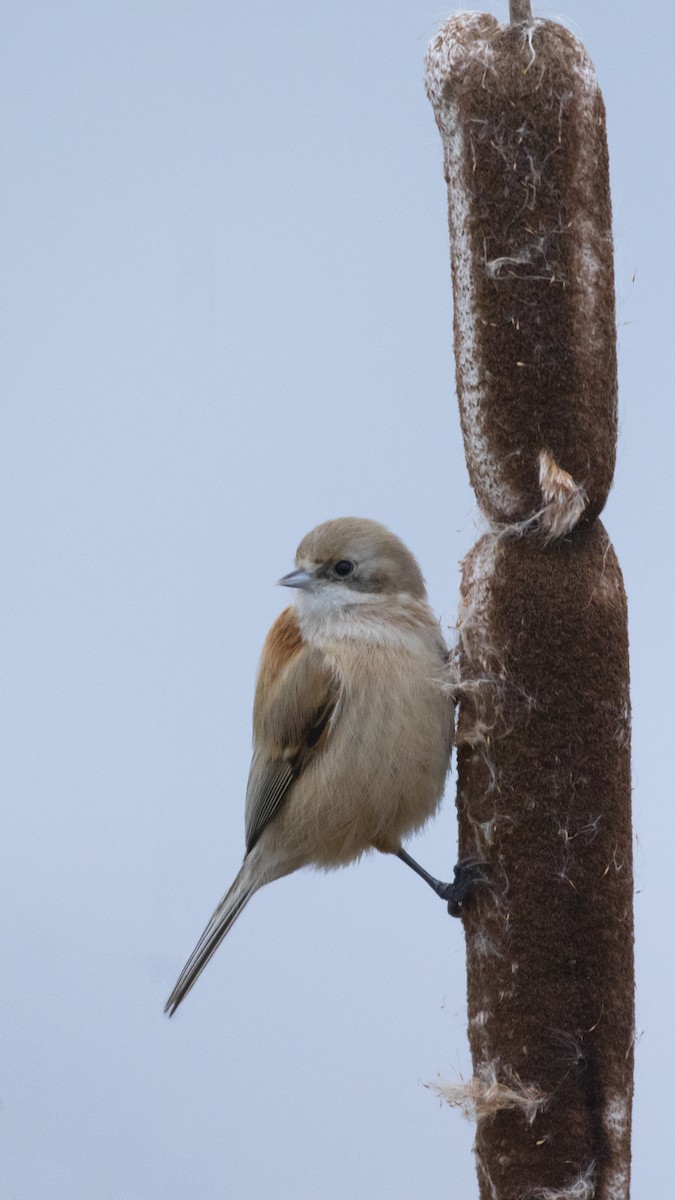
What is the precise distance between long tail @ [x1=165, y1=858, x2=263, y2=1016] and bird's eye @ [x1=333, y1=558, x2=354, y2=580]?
1.92ft

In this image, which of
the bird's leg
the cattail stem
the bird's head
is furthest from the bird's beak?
the cattail stem

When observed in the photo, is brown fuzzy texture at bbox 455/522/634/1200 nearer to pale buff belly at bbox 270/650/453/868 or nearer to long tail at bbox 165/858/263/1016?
pale buff belly at bbox 270/650/453/868

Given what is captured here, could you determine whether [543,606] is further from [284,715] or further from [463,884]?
[284,715]

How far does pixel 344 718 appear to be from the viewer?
233 cm

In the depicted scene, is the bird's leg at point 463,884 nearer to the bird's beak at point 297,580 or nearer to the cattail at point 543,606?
the cattail at point 543,606

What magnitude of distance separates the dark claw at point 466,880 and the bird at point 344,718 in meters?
0.17

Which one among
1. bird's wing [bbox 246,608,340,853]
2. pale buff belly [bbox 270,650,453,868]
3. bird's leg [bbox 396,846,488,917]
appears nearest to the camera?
bird's leg [bbox 396,846,488,917]

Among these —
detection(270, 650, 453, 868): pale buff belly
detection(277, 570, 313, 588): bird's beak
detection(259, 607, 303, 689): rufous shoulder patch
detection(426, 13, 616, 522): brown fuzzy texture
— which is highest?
detection(426, 13, 616, 522): brown fuzzy texture

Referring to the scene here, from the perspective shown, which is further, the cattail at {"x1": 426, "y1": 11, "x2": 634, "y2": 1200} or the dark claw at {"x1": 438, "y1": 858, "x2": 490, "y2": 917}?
the dark claw at {"x1": 438, "y1": 858, "x2": 490, "y2": 917}

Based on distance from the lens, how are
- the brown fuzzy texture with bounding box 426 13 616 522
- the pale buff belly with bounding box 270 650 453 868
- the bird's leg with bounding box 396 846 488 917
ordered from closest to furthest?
the brown fuzzy texture with bounding box 426 13 616 522 < the bird's leg with bounding box 396 846 488 917 < the pale buff belly with bounding box 270 650 453 868

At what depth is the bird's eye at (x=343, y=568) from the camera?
7.85 feet

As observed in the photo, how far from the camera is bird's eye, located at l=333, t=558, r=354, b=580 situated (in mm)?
2392

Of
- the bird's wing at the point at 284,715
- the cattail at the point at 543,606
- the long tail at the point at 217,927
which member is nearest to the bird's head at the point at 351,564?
the bird's wing at the point at 284,715

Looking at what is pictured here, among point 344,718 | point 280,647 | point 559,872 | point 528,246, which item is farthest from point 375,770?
point 528,246
